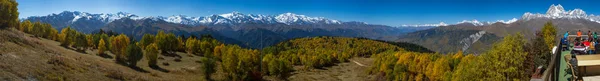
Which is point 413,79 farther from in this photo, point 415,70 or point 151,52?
point 151,52

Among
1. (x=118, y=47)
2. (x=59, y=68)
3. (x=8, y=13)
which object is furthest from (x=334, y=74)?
(x=8, y=13)

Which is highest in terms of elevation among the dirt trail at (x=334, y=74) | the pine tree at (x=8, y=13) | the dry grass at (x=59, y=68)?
the pine tree at (x=8, y=13)

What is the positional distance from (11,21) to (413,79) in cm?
11794

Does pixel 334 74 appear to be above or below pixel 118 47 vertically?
below

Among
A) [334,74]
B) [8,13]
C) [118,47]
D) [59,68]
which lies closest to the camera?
[59,68]

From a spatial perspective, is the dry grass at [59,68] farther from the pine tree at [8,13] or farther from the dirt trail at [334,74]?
the pine tree at [8,13]

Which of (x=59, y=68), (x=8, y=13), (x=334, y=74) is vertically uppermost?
Result: (x=8, y=13)

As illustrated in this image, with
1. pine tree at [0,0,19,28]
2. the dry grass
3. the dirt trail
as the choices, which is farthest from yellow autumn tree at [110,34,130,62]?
the dirt trail

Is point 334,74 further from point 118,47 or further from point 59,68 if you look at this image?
point 59,68

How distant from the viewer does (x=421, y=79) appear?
106 m

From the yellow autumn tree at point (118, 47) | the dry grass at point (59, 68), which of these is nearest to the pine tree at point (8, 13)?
the yellow autumn tree at point (118, 47)

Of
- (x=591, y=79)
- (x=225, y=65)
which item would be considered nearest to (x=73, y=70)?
(x=225, y=65)

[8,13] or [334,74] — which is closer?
[8,13]

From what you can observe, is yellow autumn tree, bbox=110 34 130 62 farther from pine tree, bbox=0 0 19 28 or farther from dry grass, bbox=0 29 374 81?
pine tree, bbox=0 0 19 28
